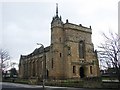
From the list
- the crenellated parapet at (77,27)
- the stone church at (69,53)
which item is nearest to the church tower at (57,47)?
the stone church at (69,53)

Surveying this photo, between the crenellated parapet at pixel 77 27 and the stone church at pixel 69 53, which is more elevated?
the crenellated parapet at pixel 77 27

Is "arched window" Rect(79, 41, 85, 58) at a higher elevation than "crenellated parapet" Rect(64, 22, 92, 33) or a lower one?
lower

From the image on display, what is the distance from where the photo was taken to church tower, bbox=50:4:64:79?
61541mm

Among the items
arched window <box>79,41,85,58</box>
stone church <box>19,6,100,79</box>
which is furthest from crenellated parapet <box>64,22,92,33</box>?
arched window <box>79,41,85,58</box>

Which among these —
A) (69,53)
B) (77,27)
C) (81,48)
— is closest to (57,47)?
(69,53)

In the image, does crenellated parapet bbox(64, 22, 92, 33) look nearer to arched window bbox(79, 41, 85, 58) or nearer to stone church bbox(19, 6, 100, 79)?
stone church bbox(19, 6, 100, 79)

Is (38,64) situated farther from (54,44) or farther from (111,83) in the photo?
(111,83)

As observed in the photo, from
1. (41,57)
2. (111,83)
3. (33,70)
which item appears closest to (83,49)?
(41,57)

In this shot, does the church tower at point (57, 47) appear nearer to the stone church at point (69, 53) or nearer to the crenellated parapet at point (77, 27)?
the stone church at point (69, 53)

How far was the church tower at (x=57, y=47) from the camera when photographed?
61541 mm

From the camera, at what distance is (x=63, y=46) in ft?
207

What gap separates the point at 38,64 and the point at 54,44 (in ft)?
56.4

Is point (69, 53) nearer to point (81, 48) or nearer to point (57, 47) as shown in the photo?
point (57, 47)

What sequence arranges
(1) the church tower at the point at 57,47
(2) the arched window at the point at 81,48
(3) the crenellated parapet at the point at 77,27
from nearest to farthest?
(1) the church tower at the point at 57,47 < (3) the crenellated parapet at the point at 77,27 < (2) the arched window at the point at 81,48
